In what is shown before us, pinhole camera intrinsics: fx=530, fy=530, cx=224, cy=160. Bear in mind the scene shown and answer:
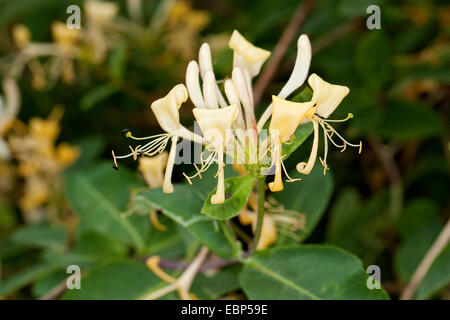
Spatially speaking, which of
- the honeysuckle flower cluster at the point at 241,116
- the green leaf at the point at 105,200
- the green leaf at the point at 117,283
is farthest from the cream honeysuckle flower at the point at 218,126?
the green leaf at the point at 105,200

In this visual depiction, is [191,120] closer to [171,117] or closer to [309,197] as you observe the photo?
[309,197]

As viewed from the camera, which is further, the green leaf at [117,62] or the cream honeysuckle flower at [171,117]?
the green leaf at [117,62]

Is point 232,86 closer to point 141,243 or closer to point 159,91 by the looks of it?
point 141,243

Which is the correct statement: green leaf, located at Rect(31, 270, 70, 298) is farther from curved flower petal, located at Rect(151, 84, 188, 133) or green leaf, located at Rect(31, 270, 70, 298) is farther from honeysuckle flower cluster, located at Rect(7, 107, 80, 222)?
curved flower petal, located at Rect(151, 84, 188, 133)

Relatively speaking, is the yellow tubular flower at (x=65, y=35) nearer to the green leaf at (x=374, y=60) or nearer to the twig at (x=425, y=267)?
the green leaf at (x=374, y=60)

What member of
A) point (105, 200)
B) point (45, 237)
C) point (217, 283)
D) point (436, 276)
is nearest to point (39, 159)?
point (45, 237)
